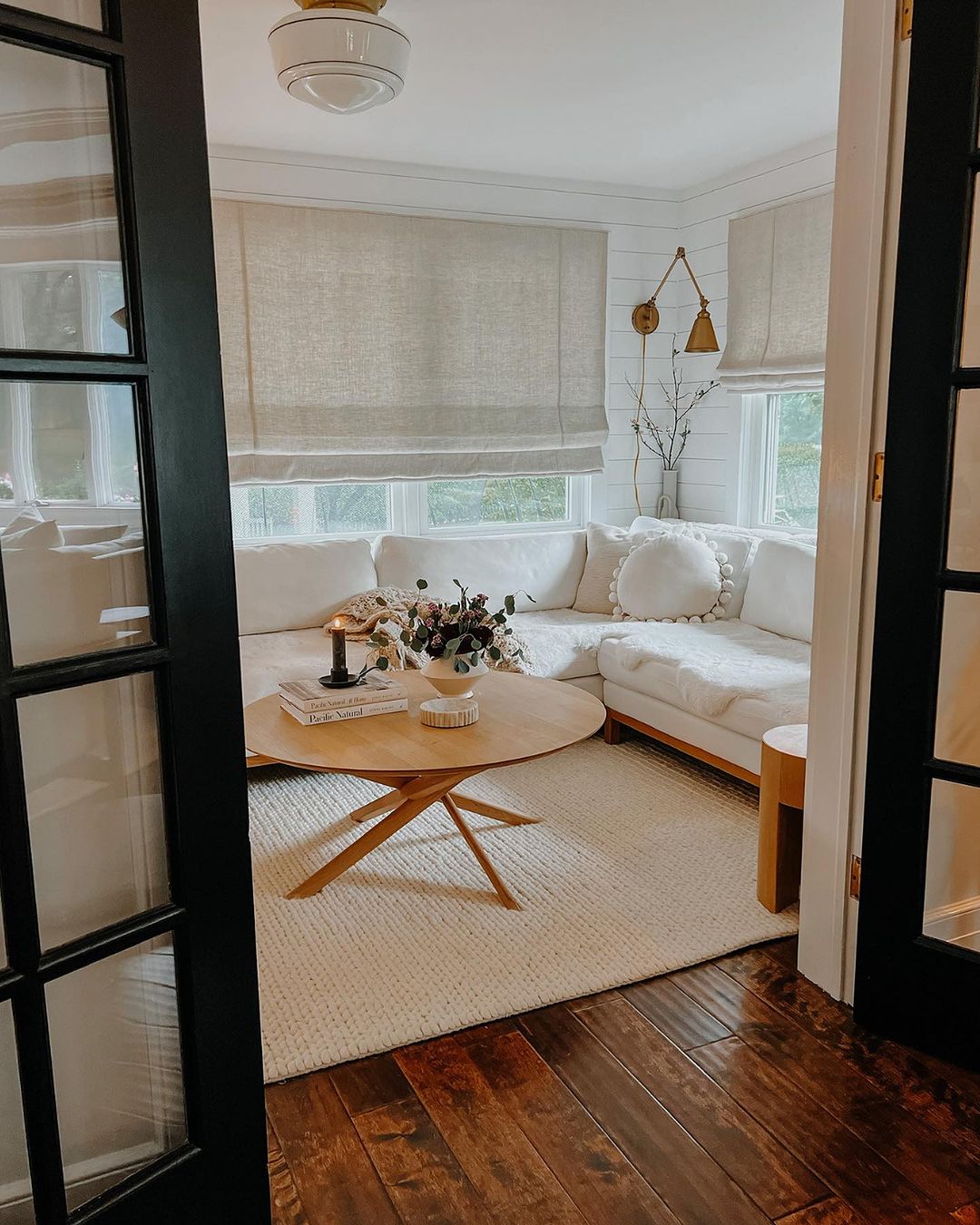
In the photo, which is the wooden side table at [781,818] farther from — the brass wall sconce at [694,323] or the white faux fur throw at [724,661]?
the brass wall sconce at [694,323]

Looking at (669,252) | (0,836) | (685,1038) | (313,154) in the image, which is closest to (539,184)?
(669,252)

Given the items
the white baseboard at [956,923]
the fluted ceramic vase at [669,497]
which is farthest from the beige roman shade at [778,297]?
the white baseboard at [956,923]

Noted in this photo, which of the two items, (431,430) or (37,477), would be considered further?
(431,430)

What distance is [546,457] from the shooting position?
5176mm

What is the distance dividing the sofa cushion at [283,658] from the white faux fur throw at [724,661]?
1.16 metres

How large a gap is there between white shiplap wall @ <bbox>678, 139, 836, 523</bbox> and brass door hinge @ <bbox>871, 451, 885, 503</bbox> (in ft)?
9.28

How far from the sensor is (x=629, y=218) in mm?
5172

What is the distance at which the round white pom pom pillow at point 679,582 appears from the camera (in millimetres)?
4418

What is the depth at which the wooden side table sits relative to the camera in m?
2.62

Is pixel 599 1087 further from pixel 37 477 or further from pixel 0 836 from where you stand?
pixel 37 477

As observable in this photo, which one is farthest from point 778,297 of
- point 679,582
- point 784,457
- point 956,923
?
point 956,923

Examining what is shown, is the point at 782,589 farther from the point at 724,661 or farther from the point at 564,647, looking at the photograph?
the point at 564,647

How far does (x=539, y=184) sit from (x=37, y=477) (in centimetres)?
429

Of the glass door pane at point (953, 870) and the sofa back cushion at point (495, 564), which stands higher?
the sofa back cushion at point (495, 564)
